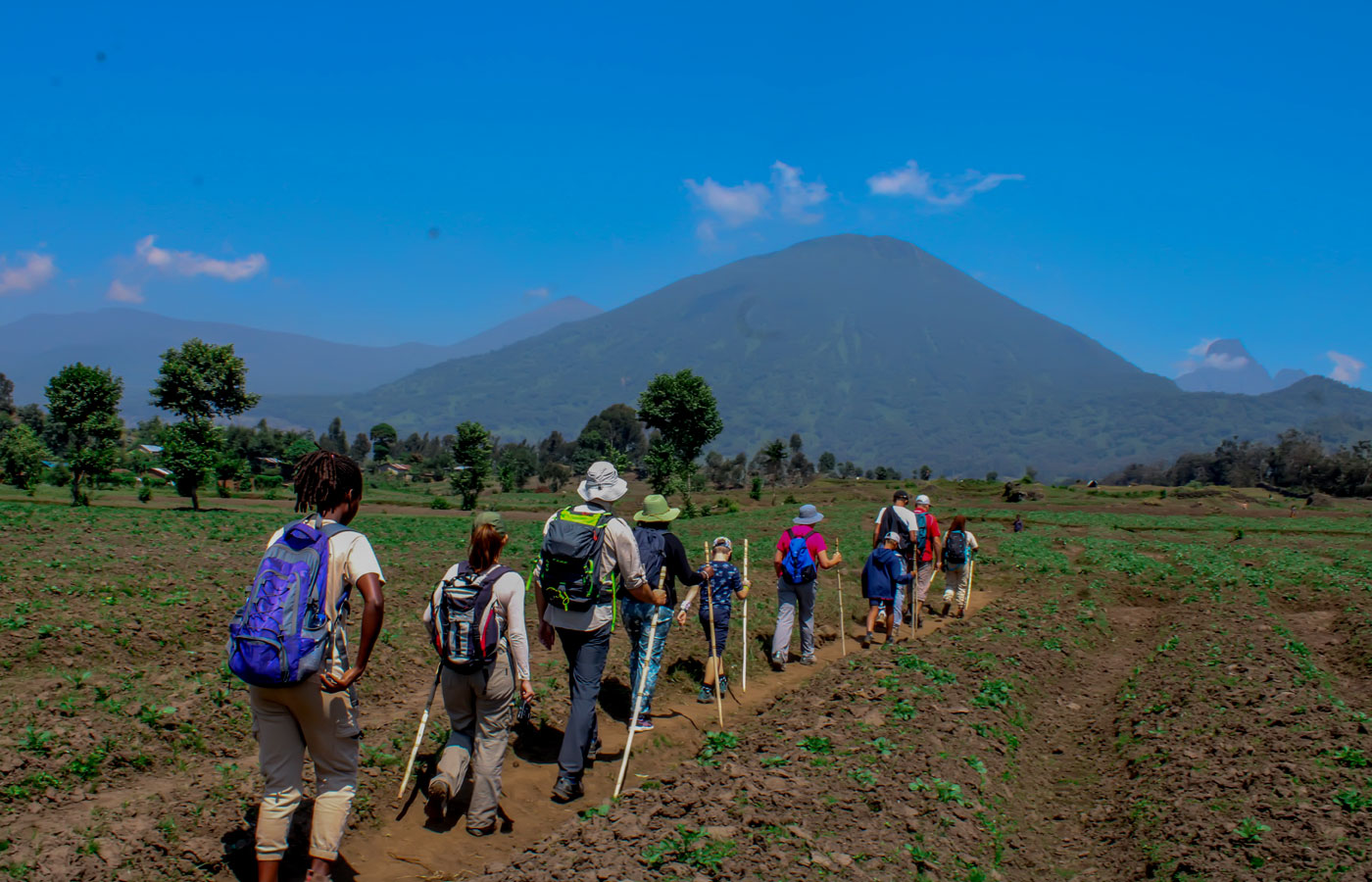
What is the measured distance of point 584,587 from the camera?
7.04 meters

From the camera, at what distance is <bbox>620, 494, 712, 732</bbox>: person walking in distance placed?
8.48 m

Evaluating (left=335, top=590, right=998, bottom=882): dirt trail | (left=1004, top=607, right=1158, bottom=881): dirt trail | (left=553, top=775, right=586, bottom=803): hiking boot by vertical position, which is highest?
(left=553, top=775, right=586, bottom=803): hiking boot

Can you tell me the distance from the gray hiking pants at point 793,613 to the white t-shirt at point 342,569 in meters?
7.90

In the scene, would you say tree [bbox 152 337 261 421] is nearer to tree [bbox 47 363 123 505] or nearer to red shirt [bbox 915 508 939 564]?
tree [bbox 47 363 123 505]

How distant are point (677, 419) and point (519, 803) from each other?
6000 centimetres

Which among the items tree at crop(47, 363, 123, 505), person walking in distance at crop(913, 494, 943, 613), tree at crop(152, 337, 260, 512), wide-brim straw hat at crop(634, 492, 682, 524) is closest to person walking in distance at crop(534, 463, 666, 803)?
wide-brim straw hat at crop(634, 492, 682, 524)

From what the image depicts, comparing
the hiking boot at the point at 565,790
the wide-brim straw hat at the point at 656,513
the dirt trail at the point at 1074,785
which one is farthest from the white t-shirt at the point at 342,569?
the dirt trail at the point at 1074,785

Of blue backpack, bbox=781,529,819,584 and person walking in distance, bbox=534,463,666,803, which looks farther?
blue backpack, bbox=781,529,819,584

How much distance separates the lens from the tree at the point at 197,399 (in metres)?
48.2

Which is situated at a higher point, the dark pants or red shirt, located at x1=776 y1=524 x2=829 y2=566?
red shirt, located at x1=776 y1=524 x2=829 y2=566

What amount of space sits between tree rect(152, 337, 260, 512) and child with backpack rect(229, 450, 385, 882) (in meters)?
49.7

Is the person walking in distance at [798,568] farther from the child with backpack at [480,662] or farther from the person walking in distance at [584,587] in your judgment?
the child with backpack at [480,662]

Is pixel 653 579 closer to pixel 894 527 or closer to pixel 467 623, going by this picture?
pixel 467 623

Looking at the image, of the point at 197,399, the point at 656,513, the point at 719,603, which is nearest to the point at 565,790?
the point at 656,513
